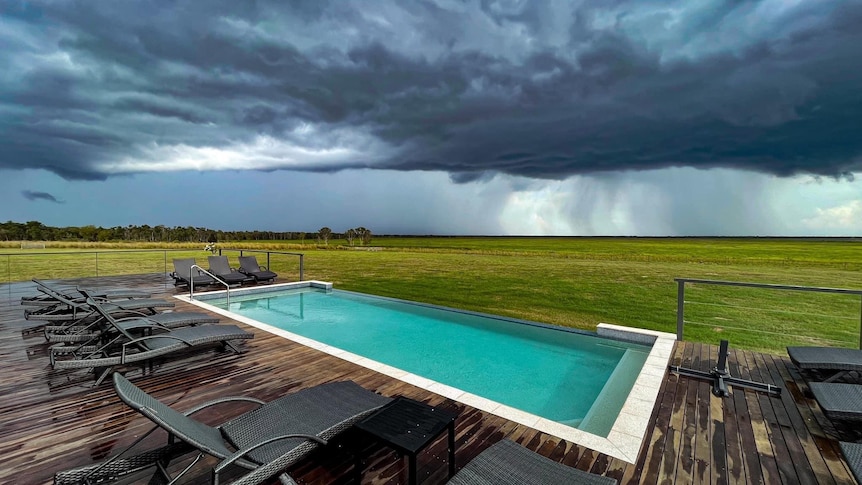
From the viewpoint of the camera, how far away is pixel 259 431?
6.72ft

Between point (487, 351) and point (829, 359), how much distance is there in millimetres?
4017

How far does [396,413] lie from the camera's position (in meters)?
2.07

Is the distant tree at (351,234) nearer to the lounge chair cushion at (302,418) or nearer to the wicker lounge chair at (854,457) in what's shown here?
the lounge chair cushion at (302,418)

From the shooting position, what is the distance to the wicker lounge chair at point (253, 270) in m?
10.6

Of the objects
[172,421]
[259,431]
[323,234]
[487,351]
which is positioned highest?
[323,234]

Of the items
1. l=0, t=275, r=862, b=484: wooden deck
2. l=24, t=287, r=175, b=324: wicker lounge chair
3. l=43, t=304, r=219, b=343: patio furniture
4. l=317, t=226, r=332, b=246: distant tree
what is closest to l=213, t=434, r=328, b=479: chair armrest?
l=0, t=275, r=862, b=484: wooden deck

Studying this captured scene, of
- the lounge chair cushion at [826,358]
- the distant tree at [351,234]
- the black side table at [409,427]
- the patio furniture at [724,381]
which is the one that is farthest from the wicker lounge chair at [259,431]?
the distant tree at [351,234]

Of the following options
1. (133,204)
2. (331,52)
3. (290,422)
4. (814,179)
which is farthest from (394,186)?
(814,179)

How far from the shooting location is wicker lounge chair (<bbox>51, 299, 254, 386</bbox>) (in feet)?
11.1

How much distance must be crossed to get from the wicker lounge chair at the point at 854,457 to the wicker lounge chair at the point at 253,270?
36.9 ft

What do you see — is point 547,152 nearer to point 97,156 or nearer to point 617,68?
point 617,68

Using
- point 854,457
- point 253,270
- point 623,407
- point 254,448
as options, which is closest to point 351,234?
point 253,270

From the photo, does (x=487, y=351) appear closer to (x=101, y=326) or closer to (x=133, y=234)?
(x=101, y=326)

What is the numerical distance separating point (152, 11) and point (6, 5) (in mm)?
4385
